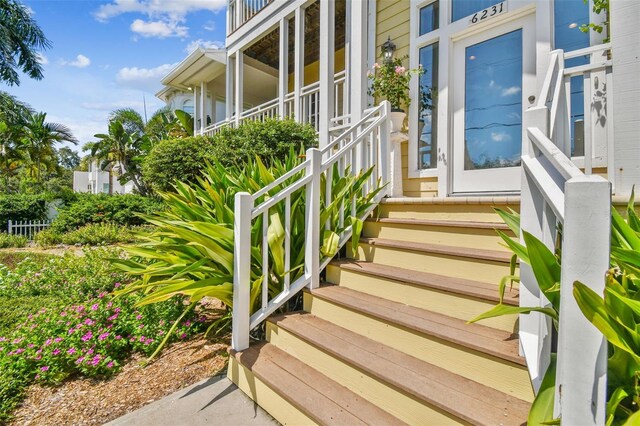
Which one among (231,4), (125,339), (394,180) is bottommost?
(125,339)

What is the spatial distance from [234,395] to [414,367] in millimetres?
1172

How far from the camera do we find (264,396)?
76.7 inches

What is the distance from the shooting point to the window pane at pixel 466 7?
12.3 ft

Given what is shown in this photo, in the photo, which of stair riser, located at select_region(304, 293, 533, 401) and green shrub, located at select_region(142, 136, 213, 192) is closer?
stair riser, located at select_region(304, 293, 533, 401)

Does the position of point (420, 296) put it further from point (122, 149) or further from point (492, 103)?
point (122, 149)

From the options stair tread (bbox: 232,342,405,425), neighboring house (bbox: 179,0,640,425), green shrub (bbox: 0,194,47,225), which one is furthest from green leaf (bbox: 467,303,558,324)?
green shrub (bbox: 0,194,47,225)

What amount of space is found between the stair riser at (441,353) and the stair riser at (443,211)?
4.06 ft

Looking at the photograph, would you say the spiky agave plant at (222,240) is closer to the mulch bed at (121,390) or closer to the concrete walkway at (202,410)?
the mulch bed at (121,390)

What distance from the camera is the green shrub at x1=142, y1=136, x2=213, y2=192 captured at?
654 centimetres

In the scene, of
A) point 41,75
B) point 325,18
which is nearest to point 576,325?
point 325,18

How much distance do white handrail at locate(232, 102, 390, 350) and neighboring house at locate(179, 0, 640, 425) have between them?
2 cm

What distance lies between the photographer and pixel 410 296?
222cm

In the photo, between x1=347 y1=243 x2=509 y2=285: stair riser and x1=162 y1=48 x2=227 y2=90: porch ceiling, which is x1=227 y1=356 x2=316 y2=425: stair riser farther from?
x1=162 y1=48 x2=227 y2=90: porch ceiling

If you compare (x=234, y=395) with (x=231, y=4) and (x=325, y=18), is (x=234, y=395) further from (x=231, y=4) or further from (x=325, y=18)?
(x=231, y=4)
